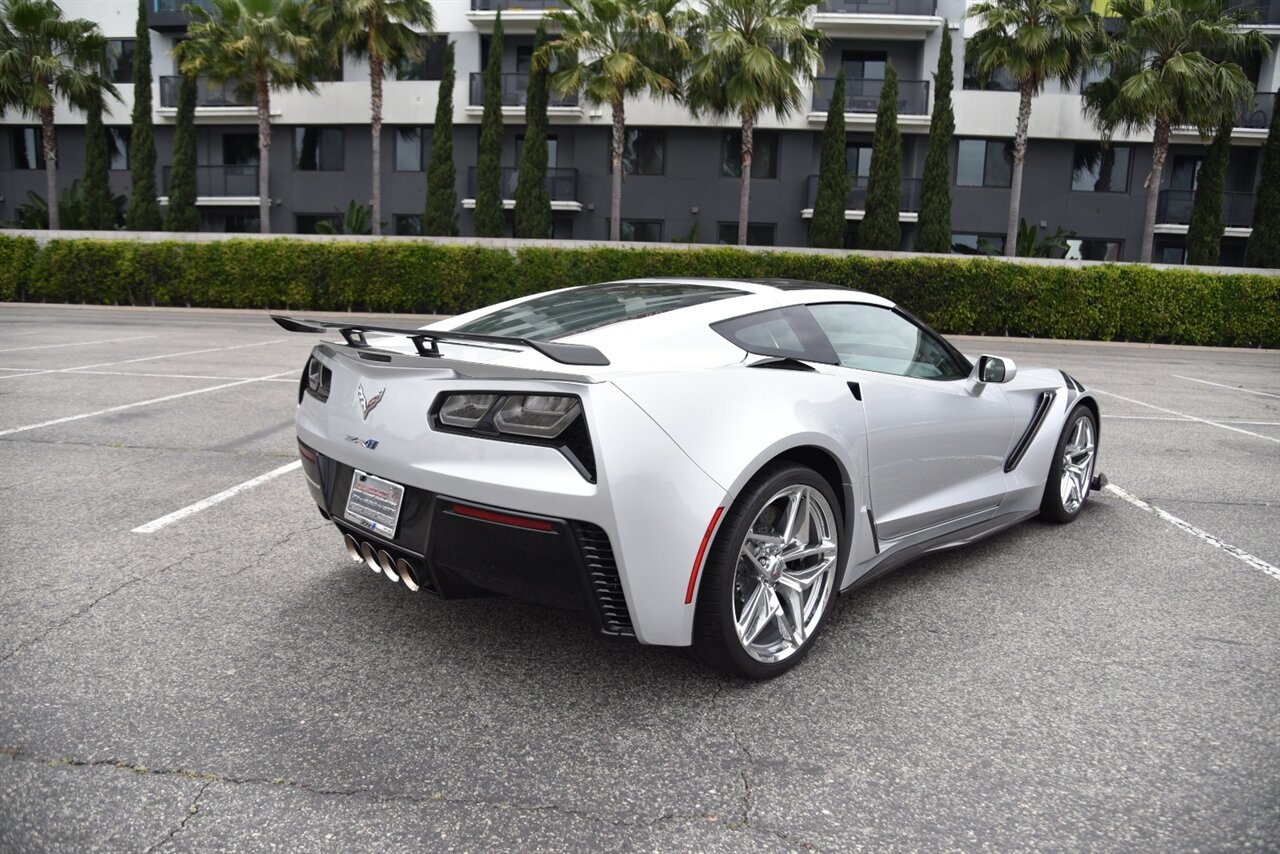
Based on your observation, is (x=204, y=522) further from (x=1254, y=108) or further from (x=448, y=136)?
(x=1254, y=108)

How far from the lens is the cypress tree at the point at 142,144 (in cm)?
3278

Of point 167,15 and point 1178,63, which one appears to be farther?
point 167,15

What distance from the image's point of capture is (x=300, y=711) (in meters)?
2.91

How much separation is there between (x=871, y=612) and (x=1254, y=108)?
35884 mm

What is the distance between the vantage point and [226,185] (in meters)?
34.9

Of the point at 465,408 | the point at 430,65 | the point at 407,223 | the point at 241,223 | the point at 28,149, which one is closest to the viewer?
the point at 465,408

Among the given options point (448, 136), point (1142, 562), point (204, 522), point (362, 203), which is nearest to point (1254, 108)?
point (448, 136)

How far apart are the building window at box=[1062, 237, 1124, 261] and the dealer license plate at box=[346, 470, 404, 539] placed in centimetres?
3338

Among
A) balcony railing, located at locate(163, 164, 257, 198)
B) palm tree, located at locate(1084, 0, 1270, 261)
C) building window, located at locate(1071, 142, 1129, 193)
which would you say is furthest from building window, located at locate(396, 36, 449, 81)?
building window, located at locate(1071, 142, 1129, 193)

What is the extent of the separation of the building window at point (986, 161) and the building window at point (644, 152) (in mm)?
10036

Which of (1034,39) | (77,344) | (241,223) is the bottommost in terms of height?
(77,344)

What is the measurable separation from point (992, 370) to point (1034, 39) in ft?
83.5

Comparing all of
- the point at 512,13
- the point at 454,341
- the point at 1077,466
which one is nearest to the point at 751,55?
the point at 512,13

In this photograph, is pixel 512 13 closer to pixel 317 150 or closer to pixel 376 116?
pixel 376 116
